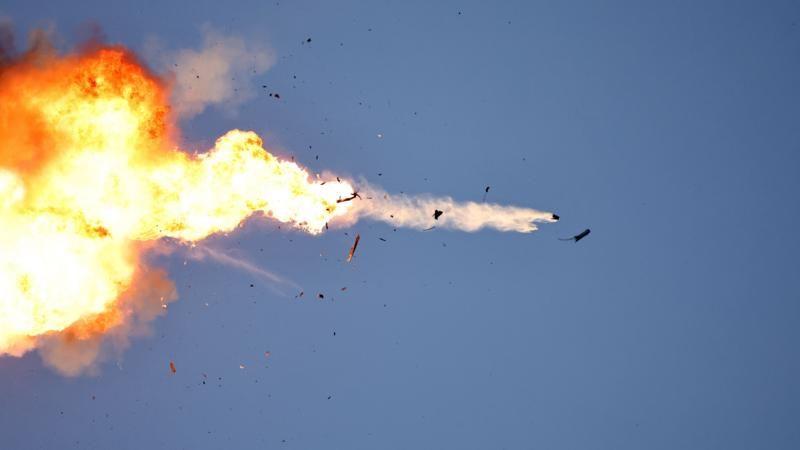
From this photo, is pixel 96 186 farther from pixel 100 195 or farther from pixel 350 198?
pixel 350 198

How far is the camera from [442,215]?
55.3ft

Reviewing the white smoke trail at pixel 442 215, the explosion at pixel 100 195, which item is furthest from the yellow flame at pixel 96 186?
the white smoke trail at pixel 442 215

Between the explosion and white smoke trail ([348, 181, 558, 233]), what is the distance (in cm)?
35

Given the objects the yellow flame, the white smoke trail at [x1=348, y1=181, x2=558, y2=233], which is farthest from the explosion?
the white smoke trail at [x1=348, y1=181, x2=558, y2=233]

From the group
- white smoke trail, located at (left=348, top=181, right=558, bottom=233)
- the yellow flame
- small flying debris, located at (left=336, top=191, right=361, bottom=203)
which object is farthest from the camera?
white smoke trail, located at (left=348, top=181, right=558, bottom=233)

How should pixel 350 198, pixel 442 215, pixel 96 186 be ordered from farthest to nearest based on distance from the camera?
pixel 442 215 < pixel 350 198 < pixel 96 186

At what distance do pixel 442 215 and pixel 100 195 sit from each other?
7395 millimetres

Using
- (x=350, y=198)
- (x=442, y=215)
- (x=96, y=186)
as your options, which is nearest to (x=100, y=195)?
(x=96, y=186)

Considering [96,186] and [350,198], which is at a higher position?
[96,186]

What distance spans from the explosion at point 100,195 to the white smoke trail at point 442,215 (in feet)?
1.16

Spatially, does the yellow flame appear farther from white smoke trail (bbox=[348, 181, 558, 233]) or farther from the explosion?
white smoke trail (bbox=[348, 181, 558, 233])

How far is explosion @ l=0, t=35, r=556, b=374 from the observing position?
15367 mm

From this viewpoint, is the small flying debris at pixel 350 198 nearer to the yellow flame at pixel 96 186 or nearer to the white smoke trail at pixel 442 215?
the white smoke trail at pixel 442 215

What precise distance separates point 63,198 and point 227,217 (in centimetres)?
336
